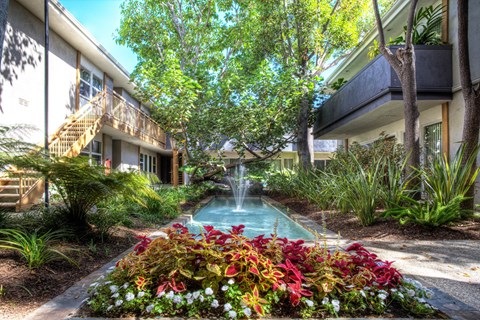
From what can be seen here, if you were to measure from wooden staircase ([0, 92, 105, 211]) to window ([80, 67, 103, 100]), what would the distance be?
180cm

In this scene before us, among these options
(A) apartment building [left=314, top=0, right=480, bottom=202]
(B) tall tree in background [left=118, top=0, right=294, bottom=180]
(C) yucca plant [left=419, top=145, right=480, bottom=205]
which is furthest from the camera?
(B) tall tree in background [left=118, top=0, right=294, bottom=180]

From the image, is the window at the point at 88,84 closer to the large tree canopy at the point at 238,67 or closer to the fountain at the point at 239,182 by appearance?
the large tree canopy at the point at 238,67

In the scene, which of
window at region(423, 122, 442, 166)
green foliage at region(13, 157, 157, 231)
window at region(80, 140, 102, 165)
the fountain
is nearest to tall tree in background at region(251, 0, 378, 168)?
the fountain

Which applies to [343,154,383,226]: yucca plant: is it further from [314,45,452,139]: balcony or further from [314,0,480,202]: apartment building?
[314,45,452,139]: balcony

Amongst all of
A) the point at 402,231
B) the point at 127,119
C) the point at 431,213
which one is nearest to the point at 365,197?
the point at 402,231

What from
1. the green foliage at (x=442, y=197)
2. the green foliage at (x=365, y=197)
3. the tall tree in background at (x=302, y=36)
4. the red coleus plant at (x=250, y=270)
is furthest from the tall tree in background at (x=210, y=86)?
the red coleus plant at (x=250, y=270)

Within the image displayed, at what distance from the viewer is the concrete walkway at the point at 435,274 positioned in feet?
7.29

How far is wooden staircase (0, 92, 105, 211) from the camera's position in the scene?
738cm

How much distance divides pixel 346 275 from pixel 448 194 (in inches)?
148

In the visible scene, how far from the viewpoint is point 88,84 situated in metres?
13.8

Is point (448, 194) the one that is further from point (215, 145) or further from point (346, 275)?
point (215, 145)

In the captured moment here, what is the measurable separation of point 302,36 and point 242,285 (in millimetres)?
13569

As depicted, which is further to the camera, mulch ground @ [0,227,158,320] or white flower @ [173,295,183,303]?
mulch ground @ [0,227,158,320]

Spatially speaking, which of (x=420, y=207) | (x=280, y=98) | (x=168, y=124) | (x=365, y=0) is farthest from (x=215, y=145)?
(x=365, y=0)
